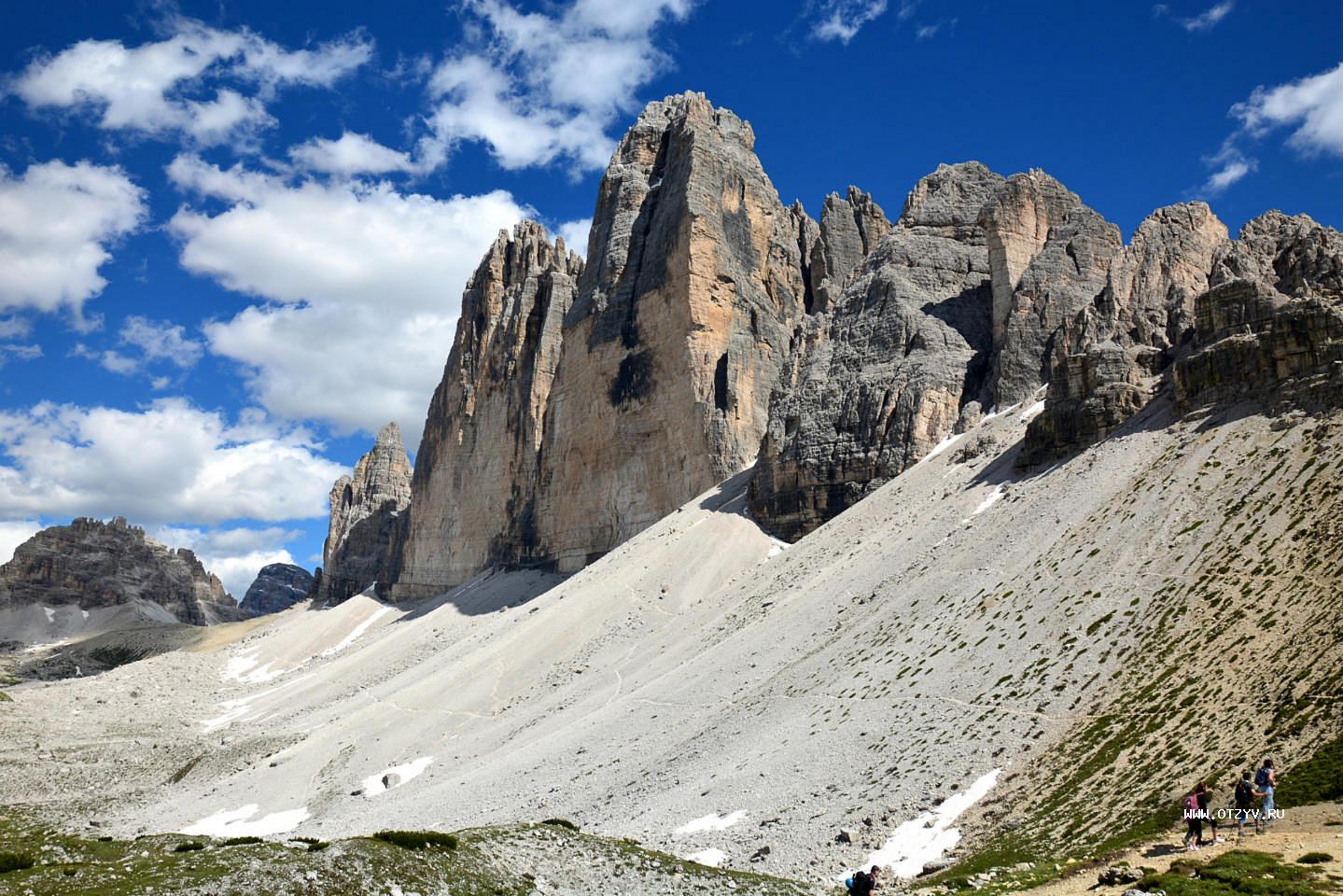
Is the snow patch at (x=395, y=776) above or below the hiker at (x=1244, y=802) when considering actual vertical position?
below

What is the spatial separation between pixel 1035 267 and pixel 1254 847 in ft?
163

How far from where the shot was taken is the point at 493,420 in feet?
360

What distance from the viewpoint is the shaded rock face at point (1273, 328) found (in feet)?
119

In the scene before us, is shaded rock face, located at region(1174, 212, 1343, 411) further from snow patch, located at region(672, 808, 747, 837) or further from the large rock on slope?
the large rock on slope

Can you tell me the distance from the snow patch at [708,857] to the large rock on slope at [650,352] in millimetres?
47860

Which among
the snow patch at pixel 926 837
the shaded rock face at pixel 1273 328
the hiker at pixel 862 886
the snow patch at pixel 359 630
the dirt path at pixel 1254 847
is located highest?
the shaded rock face at pixel 1273 328

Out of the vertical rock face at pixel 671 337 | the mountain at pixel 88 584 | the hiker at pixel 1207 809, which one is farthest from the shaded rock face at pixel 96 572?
the hiker at pixel 1207 809

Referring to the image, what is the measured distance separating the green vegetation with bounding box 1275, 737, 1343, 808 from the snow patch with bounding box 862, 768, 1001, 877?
22.3ft

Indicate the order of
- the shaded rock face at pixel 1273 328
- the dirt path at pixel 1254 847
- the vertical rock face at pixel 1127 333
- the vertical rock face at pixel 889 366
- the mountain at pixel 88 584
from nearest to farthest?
the dirt path at pixel 1254 847 < the shaded rock face at pixel 1273 328 < the vertical rock face at pixel 1127 333 < the vertical rock face at pixel 889 366 < the mountain at pixel 88 584

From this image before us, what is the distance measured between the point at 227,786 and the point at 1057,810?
3838 centimetres

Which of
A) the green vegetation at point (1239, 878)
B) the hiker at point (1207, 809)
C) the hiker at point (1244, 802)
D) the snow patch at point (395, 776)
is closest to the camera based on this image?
the green vegetation at point (1239, 878)

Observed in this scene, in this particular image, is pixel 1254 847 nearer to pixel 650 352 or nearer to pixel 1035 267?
pixel 1035 267

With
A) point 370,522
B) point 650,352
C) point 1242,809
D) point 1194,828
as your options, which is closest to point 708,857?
point 1194,828

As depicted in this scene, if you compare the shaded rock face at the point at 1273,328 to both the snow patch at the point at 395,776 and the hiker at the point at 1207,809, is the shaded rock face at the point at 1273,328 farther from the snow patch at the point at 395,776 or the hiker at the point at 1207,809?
the snow patch at the point at 395,776
